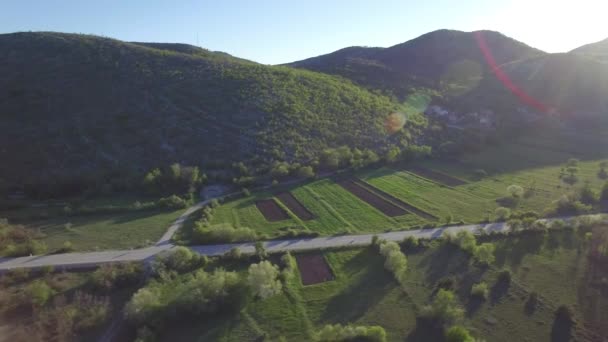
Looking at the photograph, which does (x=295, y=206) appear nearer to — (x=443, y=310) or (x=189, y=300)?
(x=189, y=300)

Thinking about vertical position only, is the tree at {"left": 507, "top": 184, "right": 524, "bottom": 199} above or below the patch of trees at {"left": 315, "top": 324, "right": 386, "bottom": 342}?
above

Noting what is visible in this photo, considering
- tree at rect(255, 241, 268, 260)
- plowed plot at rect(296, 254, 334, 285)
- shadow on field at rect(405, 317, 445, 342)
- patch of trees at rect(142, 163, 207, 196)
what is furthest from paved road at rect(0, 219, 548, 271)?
patch of trees at rect(142, 163, 207, 196)

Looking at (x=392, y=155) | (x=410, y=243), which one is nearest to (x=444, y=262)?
(x=410, y=243)

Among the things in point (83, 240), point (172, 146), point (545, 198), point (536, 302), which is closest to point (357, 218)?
point (536, 302)

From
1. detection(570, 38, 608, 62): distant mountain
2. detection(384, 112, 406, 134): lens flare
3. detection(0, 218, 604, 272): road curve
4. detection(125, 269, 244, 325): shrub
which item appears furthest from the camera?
detection(570, 38, 608, 62): distant mountain

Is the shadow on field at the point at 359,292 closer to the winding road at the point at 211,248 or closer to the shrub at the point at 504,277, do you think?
the winding road at the point at 211,248

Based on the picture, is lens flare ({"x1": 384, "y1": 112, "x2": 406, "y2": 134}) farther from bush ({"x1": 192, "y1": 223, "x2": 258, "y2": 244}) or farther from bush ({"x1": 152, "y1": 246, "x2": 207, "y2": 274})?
bush ({"x1": 152, "y1": 246, "x2": 207, "y2": 274})
